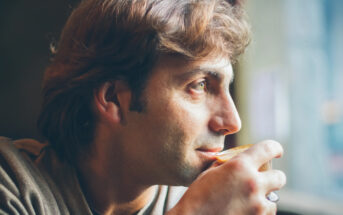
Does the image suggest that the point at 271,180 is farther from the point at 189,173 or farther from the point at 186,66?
the point at 186,66

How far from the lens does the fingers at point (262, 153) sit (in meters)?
1.10

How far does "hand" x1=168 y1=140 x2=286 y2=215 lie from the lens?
1.07 metres

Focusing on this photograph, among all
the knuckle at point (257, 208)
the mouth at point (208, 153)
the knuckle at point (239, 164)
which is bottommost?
the knuckle at point (257, 208)

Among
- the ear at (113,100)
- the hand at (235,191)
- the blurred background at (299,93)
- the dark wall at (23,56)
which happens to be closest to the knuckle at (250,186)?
the hand at (235,191)

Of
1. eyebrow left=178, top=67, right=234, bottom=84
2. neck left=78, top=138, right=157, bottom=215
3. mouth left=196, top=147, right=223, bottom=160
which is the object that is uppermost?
eyebrow left=178, top=67, right=234, bottom=84

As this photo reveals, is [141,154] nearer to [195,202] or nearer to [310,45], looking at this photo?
[195,202]

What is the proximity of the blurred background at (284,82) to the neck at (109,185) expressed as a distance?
1407 mm

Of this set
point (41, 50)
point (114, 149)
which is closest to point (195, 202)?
point (114, 149)

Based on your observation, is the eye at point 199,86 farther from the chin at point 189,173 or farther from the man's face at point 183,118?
the chin at point 189,173

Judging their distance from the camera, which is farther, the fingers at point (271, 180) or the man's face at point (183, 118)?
the man's face at point (183, 118)

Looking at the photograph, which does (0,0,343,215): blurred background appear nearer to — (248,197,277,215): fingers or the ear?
the ear

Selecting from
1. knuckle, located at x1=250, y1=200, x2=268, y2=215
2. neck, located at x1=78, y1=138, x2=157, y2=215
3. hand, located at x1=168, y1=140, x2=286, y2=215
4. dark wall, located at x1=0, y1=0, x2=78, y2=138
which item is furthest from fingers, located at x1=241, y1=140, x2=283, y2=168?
dark wall, located at x1=0, y1=0, x2=78, y2=138

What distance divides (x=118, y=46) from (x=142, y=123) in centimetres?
27

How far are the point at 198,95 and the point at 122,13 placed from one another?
37cm
